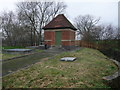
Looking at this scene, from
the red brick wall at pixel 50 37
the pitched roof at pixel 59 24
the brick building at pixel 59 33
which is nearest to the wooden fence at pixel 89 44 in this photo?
the brick building at pixel 59 33

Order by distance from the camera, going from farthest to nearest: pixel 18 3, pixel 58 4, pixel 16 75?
A: pixel 58 4 < pixel 18 3 < pixel 16 75

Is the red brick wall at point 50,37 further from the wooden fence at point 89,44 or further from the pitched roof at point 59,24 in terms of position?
the wooden fence at point 89,44

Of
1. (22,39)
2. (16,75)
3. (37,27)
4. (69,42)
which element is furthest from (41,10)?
(16,75)

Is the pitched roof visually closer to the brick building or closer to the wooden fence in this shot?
the brick building

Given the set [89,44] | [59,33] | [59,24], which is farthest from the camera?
[89,44]

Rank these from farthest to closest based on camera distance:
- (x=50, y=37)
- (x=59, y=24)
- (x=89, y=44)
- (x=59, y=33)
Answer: (x=89, y=44) → (x=50, y=37) → (x=59, y=24) → (x=59, y=33)

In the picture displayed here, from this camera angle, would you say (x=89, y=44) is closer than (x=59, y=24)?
No

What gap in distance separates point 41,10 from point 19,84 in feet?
89.7

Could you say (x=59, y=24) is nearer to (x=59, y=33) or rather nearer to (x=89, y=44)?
(x=59, y=33)

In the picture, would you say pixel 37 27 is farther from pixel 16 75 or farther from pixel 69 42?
pixel 16 75

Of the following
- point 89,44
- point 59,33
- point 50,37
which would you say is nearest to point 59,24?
point 59,33

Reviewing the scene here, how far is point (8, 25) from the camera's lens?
29.9 meters

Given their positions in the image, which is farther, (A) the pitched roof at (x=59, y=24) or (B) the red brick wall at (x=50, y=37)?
(B) the red brick wall at (x=50, y=37)

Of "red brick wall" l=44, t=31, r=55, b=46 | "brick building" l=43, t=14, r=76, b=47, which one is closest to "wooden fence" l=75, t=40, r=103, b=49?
"brick building" l=43, t=14, r=76, b=47
